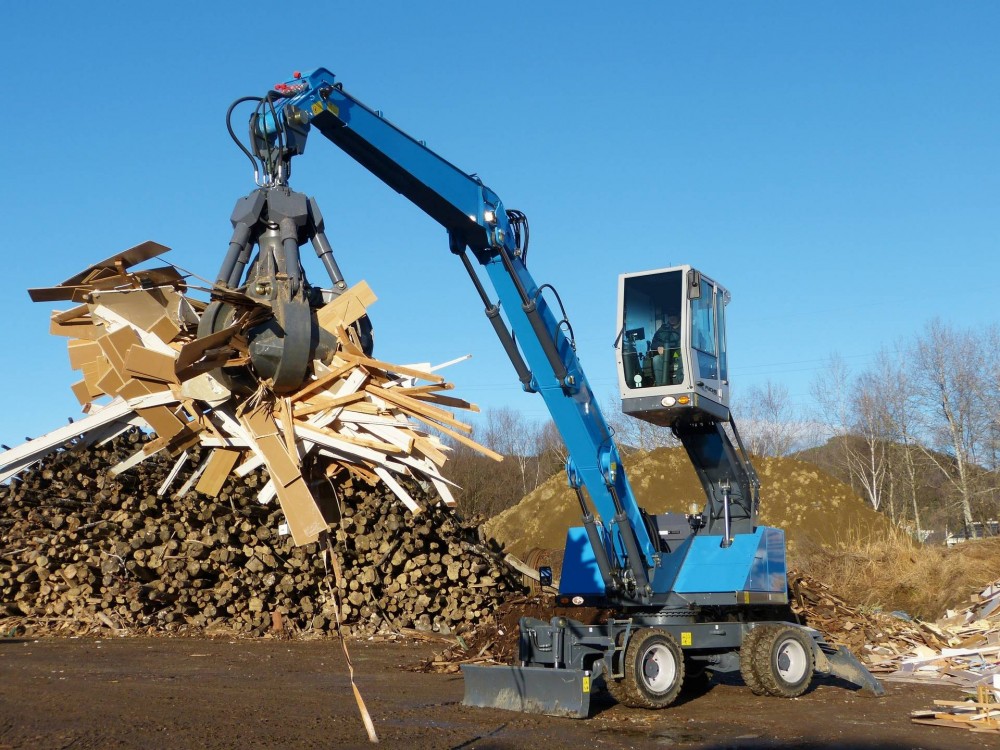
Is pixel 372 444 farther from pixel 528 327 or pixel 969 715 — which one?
pixel 969 715

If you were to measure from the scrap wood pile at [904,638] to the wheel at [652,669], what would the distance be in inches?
152

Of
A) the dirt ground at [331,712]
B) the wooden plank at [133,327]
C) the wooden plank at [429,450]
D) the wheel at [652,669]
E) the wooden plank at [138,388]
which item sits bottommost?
the dirt ground at [331,712]

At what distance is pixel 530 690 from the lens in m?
8.99

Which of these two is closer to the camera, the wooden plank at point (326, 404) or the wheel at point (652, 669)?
the wooden plank at point (326, 404)

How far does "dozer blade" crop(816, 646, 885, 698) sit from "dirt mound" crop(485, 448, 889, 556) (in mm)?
14014

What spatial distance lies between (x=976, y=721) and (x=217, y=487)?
6.83 metres

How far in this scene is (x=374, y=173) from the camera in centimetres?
887

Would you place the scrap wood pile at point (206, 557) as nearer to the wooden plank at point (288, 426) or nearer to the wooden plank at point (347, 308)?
the wooden plank at point (347, 308)

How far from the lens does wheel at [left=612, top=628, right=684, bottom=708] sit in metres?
9.17

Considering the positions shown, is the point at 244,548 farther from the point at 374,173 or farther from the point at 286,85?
the point at 286,85

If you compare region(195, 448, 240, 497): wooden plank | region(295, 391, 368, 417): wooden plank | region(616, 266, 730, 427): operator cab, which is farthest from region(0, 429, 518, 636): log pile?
region(295, 391, 368, 417): wooden plank

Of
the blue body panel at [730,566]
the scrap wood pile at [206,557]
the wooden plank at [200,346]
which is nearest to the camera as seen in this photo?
the wooden plank at [200,346]

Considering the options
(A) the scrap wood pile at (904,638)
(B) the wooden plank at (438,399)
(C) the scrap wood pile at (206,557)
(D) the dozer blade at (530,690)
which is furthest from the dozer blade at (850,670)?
(B) the wooden plank at (438,399)

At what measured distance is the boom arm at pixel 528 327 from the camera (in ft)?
28.6
